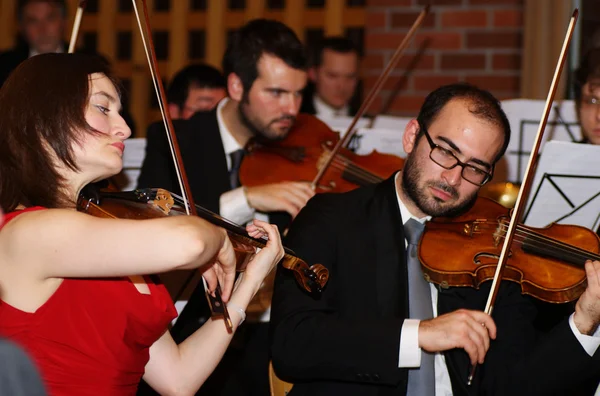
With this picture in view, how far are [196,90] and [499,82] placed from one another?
133cm

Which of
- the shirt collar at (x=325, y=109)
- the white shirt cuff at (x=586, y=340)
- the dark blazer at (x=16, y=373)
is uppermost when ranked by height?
the dark blazer at (x=16, y=373)

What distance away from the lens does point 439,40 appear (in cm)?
397

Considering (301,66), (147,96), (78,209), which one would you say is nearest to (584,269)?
(78,209)

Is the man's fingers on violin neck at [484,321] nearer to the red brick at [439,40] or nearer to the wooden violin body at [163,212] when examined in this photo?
the wooden violin body at [163,212]

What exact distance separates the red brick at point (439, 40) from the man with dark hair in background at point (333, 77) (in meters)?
0.31

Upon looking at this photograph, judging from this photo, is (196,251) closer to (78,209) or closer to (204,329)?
(78,209)

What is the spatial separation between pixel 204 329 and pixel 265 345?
0.69 m

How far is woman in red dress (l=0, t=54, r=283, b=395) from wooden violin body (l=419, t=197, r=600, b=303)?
451mm

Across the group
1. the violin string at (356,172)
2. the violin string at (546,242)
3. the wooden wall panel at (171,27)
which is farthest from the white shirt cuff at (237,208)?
the wooden wall panel at (171,27)

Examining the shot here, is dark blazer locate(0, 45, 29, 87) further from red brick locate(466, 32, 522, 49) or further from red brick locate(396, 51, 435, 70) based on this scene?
red brick locate(466, 32, 522, 49)

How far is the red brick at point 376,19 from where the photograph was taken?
405cm

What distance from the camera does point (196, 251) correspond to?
1479 millimetres

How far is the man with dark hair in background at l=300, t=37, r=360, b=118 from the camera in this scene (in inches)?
160

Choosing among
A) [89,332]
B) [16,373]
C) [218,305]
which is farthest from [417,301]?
[16,373]
